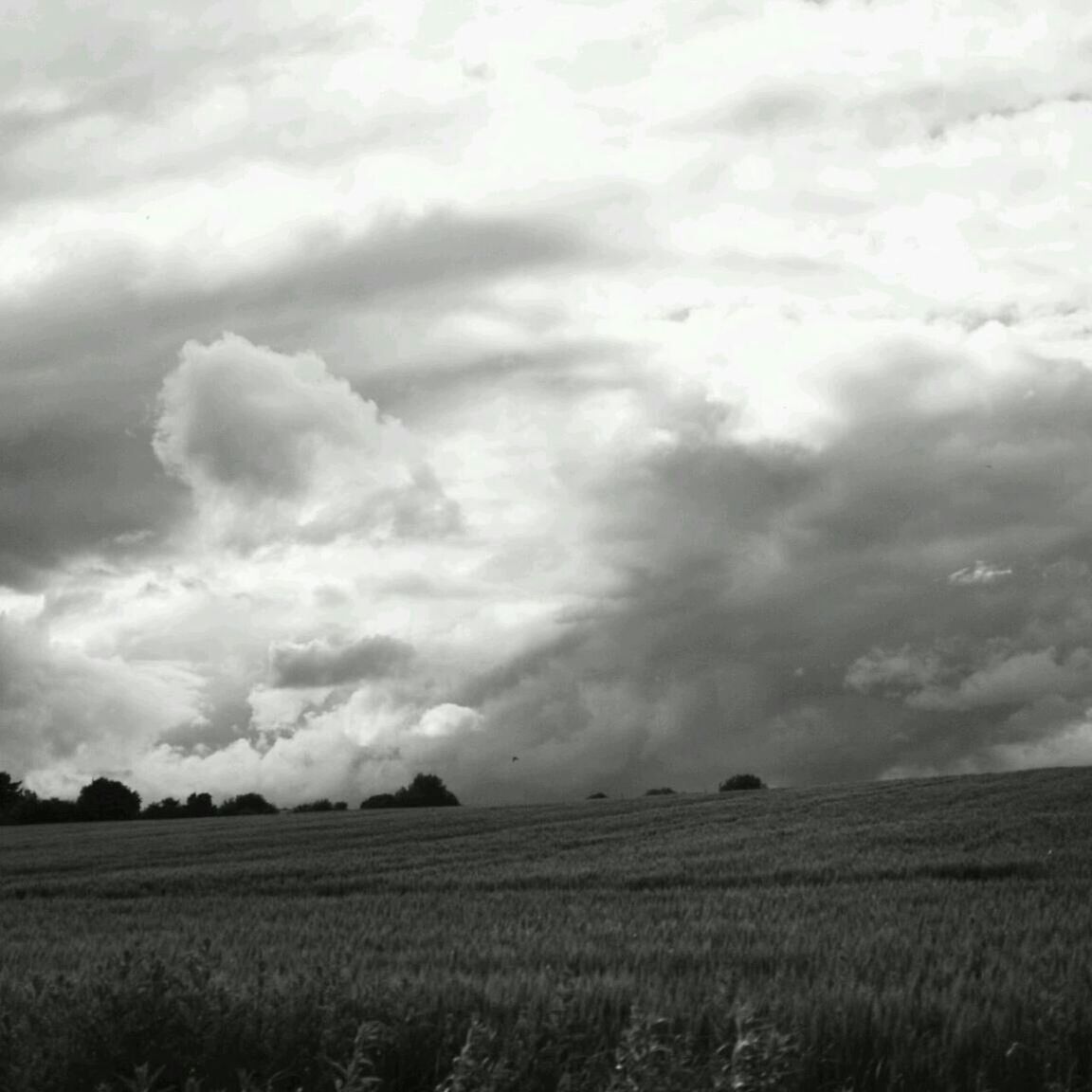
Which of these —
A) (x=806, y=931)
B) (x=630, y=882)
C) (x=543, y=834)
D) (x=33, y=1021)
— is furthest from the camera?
(x=543, y=834)

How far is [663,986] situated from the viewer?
24.2 feet

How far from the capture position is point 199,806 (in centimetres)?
9894

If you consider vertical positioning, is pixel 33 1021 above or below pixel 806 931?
above

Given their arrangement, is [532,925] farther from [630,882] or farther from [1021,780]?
[1021,780]

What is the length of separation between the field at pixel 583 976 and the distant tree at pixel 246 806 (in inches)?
2885

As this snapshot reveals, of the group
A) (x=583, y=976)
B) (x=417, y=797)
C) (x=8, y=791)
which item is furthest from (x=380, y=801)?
(x=583, y=976)

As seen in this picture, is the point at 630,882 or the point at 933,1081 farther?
the point at 630,882

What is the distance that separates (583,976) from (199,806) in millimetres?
97004

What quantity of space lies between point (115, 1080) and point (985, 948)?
6.48 metres

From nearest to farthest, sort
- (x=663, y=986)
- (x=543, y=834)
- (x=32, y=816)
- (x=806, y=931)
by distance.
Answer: (x=663, y=986) → (x=806, y=931) → (x=543, y=834) → (x=32, y=816)

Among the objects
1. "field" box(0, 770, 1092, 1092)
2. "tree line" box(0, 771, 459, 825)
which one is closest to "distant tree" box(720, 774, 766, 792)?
"tree line" box(0, 771, 459, 825)

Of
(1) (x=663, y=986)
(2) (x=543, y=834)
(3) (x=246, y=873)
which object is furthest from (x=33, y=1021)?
(2) (x=543, y=834)

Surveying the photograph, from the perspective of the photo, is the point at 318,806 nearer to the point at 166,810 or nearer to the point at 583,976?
the point at 166,810

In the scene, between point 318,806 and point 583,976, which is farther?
point 318,806
